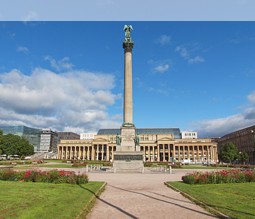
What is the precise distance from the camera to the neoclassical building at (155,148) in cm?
17088

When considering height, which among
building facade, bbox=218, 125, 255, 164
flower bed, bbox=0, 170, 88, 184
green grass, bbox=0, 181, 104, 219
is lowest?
green grass, bbox=0, 181, 104, 219

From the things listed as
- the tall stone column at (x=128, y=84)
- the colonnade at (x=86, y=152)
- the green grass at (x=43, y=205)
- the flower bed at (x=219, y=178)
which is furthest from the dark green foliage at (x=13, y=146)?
the green grass at (x=43, y=205)

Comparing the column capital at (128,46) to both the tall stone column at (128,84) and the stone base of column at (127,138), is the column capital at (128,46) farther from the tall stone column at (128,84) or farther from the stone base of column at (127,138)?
the stone base of column at (127,138)

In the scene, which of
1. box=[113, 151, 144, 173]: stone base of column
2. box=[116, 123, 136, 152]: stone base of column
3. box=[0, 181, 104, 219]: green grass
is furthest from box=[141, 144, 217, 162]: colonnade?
box=[0, 181, 104, 219]: green grass

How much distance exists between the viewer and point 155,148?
582 feet

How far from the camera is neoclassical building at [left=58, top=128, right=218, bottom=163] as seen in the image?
561 feet

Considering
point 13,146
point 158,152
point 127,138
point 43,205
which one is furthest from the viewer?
point 158,152

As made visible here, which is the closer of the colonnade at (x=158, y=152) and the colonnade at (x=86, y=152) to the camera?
the colonnade at (x=158, y=152)

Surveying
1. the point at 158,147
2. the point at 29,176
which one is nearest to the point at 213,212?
the point at 29,176

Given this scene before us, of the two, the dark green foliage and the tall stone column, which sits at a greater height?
the tall stone column

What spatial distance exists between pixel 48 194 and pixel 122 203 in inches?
217

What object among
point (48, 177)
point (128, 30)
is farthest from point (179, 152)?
point (48, 177)

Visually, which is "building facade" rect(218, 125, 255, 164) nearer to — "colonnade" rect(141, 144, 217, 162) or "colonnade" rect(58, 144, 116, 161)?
"colonnade" rect(141, 144, 217, 162)

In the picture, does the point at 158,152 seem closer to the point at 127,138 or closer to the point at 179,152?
the point at 179,152
